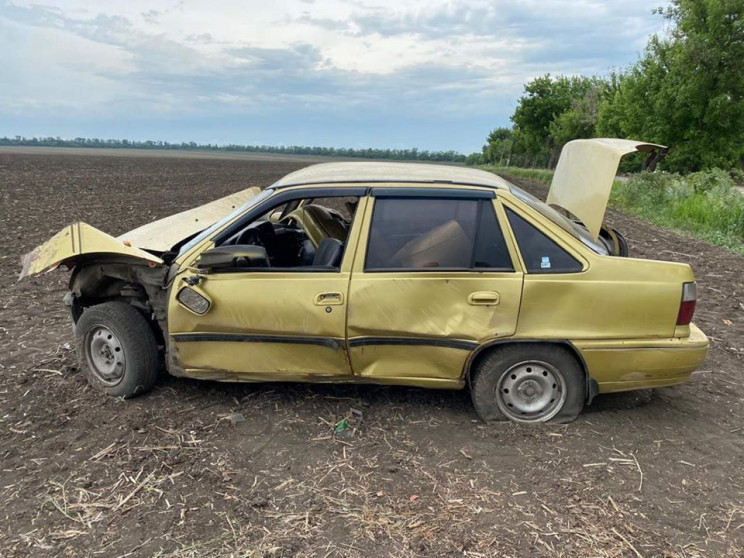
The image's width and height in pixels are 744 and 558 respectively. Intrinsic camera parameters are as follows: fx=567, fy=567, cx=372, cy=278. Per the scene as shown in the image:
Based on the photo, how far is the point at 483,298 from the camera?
11.8 ft

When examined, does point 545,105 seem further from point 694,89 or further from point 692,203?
point 692,203

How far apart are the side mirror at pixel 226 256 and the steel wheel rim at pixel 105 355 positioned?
967mm

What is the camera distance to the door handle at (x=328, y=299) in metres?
3.67

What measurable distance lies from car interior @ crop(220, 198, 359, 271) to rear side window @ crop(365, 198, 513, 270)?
27cm

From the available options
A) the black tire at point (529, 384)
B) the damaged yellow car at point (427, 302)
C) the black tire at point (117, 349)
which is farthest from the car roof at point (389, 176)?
the black tire at point (117, 349)

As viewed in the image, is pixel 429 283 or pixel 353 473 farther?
pixel 429 283

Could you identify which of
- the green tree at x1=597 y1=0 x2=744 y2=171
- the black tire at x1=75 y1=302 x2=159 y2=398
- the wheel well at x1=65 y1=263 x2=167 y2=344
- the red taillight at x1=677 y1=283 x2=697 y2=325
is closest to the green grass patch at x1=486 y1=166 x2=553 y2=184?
the green tree at x1=597 y1=0 x2=744 y2=171

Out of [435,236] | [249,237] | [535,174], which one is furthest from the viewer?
[535,174]

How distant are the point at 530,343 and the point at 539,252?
23.3 inches

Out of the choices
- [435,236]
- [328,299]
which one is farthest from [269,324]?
[435,236]

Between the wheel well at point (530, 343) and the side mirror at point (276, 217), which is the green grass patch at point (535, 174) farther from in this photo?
the wheel well at point (530, 343)

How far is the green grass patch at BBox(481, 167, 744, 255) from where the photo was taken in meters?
12.5

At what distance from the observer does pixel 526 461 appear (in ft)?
11.5

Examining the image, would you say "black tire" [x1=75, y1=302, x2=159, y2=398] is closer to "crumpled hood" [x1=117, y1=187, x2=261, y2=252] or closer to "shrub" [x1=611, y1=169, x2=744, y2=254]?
"crumpled hood" [x1=117, y1=187, x2=261, y2=252]
